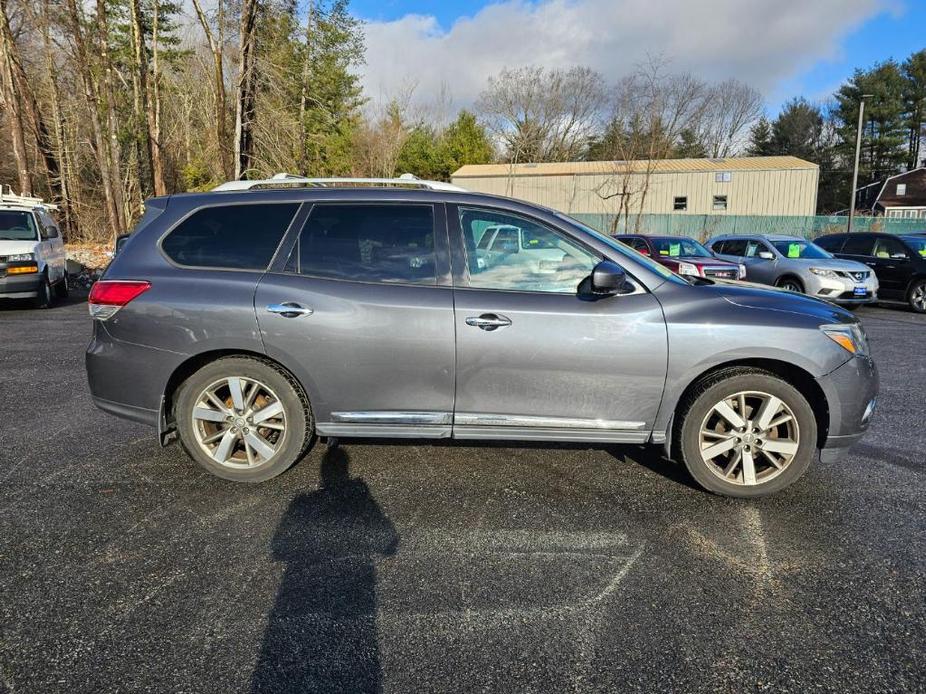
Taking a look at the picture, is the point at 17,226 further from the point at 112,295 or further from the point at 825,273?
the point at 825,273

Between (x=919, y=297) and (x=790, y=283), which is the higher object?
(x=790, y=283)

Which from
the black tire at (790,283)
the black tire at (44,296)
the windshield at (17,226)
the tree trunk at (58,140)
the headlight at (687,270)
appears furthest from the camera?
the tree trunk at (58,140)

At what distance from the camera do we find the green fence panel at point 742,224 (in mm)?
29234

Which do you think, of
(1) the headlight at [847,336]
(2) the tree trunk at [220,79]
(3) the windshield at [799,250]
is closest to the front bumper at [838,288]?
(3) the windshield at [799,250]

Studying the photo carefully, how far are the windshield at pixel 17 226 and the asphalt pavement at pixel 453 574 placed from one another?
888 centimetres

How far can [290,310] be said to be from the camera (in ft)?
12.2

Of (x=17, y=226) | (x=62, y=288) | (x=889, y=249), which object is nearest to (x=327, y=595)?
(x=17, y=226)

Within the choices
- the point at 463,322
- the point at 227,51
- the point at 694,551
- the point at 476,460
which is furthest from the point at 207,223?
the point at 227,51

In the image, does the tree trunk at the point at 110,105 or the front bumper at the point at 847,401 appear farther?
the tree trunk at the point at 110,105

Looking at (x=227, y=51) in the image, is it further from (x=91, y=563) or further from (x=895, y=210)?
(x=895, y=210)

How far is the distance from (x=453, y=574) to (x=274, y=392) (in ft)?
5.50

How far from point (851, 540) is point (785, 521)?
1.06ft

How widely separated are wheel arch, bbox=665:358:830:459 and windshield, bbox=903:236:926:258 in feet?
41.2

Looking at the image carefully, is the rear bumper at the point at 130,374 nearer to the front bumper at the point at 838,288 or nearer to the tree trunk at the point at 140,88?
the front bumper at the point at 838,288
